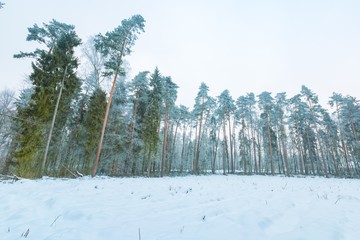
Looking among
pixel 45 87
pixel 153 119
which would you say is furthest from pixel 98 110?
pixel 153 119

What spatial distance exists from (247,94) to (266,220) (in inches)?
1240

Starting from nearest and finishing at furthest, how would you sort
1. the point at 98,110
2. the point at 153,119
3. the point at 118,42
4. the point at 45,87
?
the point at 45,87, the point at 118,42, the point at 98,110, the point at 153,119

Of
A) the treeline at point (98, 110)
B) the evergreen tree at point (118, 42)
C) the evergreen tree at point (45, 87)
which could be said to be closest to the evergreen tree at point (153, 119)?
the treeline at point (98, 110)

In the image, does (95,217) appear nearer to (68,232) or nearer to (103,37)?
(68,232)

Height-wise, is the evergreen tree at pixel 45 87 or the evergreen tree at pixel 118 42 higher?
the evergreen tree at pixel 118 42

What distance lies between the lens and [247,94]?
31797 millimetres

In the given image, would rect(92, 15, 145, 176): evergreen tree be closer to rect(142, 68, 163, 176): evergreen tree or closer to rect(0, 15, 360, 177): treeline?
rect(0, 15, 360, 177): treeline

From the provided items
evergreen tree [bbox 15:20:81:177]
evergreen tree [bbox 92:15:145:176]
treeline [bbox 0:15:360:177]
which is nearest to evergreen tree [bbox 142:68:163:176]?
treeline [bbox 0:15:360:177]

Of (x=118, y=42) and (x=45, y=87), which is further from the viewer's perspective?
(x=118, y=42)

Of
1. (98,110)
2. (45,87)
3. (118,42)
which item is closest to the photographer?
(45,87)

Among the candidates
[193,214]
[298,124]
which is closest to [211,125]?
[298,124]

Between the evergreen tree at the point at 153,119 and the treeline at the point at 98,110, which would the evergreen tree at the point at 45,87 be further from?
the evergreen tree at the point at 153,119

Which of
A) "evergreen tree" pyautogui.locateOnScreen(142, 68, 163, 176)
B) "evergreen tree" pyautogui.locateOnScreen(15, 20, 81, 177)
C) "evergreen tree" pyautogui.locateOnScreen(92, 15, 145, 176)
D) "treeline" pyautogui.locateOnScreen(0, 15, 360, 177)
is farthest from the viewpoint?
"evergreen tree" pyautogui.locateOnScreen(142, 68, 163, 176)

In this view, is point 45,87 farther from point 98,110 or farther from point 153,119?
point 153,119
